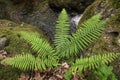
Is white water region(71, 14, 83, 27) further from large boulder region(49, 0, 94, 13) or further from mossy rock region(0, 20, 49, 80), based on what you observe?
mossy rock region(0, 20, 49, 80)

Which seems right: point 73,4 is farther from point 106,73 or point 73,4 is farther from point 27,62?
point 106,73

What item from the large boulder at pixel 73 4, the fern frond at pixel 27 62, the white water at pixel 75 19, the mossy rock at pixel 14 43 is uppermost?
the large boulder at pixel 73 4

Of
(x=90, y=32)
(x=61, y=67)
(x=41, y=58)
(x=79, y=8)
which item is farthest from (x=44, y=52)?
(x=79, y=8)

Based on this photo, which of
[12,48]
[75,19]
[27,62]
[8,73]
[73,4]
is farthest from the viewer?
[73,4]

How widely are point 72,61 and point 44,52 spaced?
1.99 feet

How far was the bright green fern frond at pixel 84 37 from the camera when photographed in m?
5.48

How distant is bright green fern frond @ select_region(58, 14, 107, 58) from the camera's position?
216 inches

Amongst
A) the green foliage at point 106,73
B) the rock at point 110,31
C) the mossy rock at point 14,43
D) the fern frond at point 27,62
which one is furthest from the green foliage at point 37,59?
the green foliage at point 106,73

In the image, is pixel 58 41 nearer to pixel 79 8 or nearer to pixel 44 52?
pixel 44 52

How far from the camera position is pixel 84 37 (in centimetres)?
559

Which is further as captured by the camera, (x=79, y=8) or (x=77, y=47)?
(x=79, y=8)

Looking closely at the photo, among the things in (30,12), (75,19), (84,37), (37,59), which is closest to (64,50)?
(84,37)

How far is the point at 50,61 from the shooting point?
5.44 m

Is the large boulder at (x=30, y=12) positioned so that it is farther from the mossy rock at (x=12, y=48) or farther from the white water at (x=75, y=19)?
the mossy rock at (x=12, y=48)
